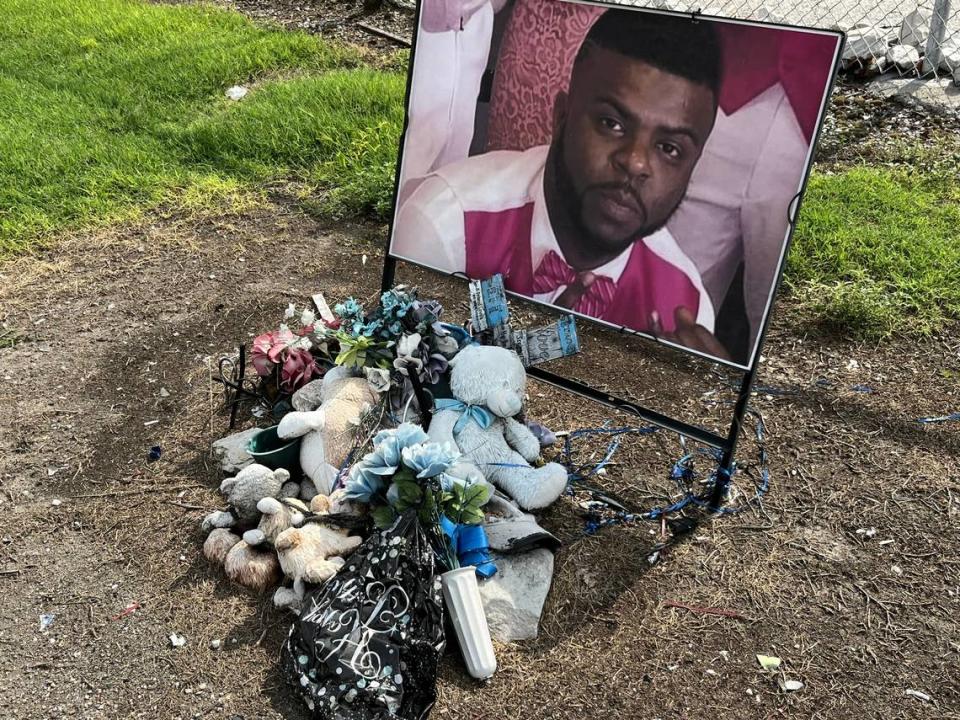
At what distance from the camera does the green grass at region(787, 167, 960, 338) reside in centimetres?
445

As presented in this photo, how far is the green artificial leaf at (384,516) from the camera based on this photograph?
287cm

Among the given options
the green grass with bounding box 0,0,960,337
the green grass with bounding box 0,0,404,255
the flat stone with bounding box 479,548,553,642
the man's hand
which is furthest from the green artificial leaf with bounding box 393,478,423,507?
the green grass with bounding box 0,0,404,255

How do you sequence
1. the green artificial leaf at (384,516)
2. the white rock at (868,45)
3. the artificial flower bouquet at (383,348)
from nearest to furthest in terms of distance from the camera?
1. the green artificial leaf at (384,516)
2. the artificial flower bouquet at (383,348)
3. the white rock at (868,45)

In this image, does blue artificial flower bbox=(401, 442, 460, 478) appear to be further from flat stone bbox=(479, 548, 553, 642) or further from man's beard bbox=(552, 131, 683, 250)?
man's beard bbox=(552, 131, 683, 250)

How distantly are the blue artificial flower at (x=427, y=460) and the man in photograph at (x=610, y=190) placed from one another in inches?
38.2

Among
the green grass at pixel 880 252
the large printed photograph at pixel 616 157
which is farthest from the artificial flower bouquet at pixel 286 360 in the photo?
the green grass at pixel 880 252

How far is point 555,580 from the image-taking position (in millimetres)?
3115

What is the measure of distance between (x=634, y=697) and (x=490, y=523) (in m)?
0.75

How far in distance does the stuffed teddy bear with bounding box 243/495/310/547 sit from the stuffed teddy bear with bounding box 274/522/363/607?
0.06 metres

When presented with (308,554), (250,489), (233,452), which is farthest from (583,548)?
(233,452)

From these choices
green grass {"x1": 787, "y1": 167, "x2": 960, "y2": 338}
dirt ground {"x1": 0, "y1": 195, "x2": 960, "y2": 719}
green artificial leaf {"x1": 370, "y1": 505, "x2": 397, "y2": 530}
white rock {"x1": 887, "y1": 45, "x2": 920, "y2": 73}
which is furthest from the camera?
white rock {"x1": 887, "y1": 45, "x2": 920, "y2": 73}

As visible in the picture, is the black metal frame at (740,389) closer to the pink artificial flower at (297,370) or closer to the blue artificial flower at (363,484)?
the pink artificial flower at (297,370)

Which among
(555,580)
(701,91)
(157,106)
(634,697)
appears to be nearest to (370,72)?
(157,106)

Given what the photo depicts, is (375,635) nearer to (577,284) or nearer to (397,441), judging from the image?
(397,441)
